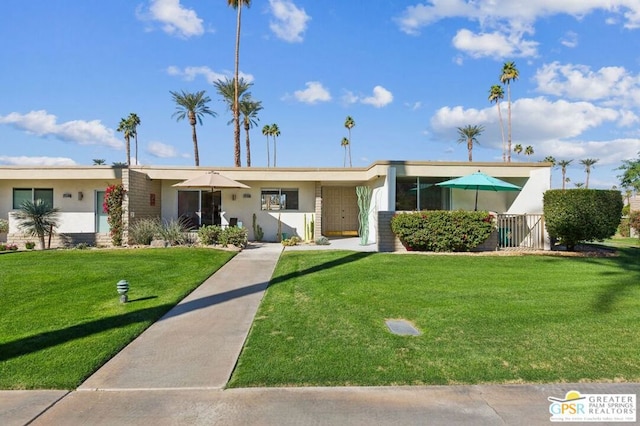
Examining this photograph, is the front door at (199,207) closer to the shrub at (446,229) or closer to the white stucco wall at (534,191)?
the shrub at (446,229)

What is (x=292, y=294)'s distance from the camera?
274 inches

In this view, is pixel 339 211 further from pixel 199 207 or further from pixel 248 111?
pixel 248 111

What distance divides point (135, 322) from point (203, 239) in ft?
26.4

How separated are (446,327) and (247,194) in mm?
12670

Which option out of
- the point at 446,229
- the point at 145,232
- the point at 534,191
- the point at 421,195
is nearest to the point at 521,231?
the point at 534,191

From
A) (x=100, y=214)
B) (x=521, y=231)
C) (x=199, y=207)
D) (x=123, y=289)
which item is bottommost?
(x=123, y=289)

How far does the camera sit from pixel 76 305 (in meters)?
6.21

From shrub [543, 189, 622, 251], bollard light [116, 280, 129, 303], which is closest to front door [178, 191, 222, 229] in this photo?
bollard light [116, 280, 129, 303]

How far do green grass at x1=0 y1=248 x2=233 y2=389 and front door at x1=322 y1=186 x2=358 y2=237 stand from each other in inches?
335

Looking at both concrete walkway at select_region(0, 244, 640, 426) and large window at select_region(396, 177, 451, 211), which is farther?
large window at select_region(396, 177, 451, 211)

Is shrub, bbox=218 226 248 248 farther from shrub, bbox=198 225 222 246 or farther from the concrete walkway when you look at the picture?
the concrete walkway

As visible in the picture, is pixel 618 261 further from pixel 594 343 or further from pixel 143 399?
pixel 143 399

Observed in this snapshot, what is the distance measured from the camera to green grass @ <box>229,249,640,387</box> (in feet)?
12.5

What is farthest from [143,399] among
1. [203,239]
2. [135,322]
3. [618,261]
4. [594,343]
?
[618,261]
